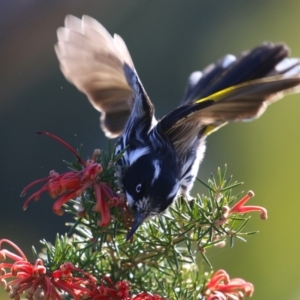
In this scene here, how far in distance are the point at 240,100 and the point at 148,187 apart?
16.1 inches

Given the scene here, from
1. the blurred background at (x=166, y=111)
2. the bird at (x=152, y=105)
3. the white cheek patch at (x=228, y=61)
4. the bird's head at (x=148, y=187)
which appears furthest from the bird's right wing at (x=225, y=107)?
the blurred background at (x=166, y=111)

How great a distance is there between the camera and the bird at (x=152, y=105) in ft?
5.18

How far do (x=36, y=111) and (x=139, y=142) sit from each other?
167cm

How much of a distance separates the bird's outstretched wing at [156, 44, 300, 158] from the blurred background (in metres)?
0.89

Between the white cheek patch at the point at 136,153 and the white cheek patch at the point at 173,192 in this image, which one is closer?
the white cheek patch at the point at 173,192

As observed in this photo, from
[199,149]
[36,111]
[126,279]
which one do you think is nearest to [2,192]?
[36,111]

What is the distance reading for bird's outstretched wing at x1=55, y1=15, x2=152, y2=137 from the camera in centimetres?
208

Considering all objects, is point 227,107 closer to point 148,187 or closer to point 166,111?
point 148,187

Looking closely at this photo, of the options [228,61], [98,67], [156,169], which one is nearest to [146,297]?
[156,169]

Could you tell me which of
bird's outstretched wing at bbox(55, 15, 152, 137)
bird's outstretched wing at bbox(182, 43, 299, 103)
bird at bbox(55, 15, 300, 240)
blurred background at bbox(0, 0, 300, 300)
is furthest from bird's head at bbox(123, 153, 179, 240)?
blurred background at bbox(0, 0, 300, 300)

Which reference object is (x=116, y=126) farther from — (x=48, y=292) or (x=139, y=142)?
(x=48, y=292)

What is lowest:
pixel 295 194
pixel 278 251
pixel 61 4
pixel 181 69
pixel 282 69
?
pixel 278 251

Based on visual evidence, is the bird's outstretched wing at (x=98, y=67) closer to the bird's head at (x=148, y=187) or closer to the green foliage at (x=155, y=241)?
the bird's head at (x=148, y=187)

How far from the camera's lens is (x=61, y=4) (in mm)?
4051
